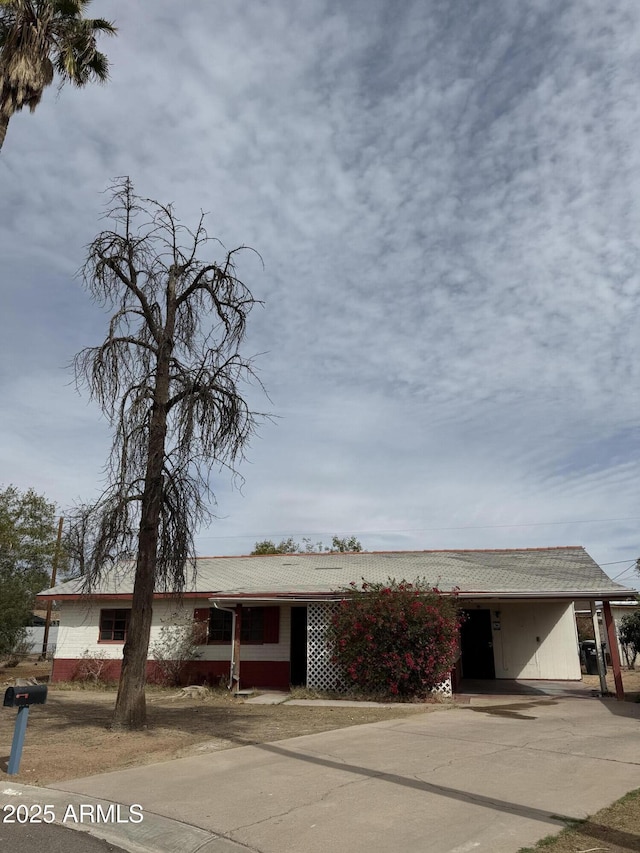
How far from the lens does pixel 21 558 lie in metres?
27.8

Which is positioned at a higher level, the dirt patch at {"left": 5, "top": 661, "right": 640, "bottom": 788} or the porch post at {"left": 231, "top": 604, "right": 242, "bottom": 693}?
the porch post at {"left": 231, "top": 604, "right": 242, "bottom": 693}

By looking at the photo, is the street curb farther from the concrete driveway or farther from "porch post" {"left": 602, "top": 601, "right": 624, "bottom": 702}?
"porch post" {"left": 602, "top": 601, "right": 624, "bottom": 702}

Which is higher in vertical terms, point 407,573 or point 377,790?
point 407,573

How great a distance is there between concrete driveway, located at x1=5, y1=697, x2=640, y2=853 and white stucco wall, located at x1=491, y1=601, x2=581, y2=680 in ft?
36.3

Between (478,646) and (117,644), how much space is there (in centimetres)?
1188

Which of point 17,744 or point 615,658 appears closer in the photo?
point 17,744

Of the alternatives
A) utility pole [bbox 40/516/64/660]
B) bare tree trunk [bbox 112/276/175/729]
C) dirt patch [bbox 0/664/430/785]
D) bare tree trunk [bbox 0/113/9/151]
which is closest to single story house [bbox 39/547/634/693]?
dirt patch [bbox 0/664/430/785]

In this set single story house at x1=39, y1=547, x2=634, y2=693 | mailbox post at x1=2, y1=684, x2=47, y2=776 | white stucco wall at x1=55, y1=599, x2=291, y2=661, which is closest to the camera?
mailbox post at x1=2, y1=684, x2=47, y2=776

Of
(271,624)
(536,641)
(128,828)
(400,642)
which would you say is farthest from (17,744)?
(536,641)

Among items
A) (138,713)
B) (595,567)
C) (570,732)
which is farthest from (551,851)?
(595,567)

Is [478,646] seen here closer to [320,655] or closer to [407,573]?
[407,573]

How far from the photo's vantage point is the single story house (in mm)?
17797

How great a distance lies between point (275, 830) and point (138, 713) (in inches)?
243

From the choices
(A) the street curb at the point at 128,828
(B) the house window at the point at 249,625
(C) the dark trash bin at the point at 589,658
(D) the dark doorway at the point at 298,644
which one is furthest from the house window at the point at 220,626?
(A) the street curb at the point at 128,828
